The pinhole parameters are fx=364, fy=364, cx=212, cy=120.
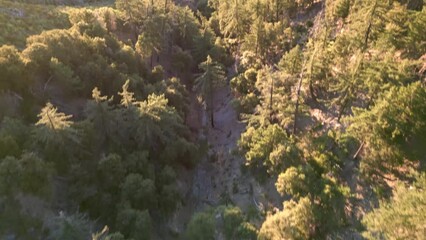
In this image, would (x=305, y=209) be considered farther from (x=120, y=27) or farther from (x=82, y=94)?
(x=120, y=27)

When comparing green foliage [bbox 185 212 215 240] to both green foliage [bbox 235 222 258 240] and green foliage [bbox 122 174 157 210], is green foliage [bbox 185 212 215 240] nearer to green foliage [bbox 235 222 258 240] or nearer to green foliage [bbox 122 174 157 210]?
green foliage [bbox 235 222 258 240]

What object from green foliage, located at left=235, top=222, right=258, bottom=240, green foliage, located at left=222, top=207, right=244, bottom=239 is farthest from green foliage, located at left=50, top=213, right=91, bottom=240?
green foliage, located at left=235, top=222, right=258, bottom=240

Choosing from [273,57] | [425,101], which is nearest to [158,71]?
[273,57]

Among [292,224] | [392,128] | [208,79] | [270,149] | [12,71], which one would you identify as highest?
[12,71]

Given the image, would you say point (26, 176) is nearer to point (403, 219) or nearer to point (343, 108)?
point (403, 219)

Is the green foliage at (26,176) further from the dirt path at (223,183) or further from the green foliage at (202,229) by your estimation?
the dirt path at (223,183)

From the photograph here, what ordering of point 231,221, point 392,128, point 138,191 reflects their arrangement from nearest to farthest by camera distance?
point 231,221 → point 392,128 → point 138,191

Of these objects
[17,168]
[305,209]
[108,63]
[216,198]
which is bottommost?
[216,198]

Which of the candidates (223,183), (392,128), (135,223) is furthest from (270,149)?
(135,223)

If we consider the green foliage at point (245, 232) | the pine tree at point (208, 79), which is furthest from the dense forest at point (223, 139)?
the pine tree at point (208, 79)
